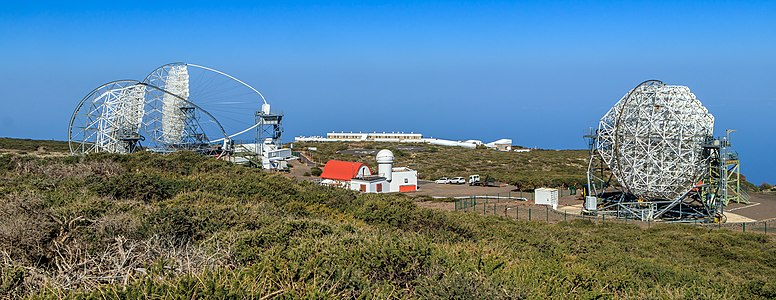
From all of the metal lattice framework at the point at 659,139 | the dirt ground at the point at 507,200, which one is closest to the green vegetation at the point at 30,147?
the dirt ground at the point at 507,200

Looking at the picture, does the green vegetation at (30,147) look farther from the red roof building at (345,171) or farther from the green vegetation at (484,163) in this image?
the red roof building at (345,171)

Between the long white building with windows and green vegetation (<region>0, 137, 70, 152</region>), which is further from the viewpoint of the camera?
the long white building with windows

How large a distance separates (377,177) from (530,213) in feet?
36.4

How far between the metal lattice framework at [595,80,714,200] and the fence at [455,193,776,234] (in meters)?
1.80

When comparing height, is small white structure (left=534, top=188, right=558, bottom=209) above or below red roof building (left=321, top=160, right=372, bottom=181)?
below

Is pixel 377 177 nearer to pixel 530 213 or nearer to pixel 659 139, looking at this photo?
pixel 530 213

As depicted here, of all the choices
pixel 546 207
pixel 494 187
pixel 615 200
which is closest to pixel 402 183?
pixel 494 187

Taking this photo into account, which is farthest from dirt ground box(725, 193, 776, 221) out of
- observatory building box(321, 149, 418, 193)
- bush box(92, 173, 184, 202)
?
bush box(92, 173, 184, 202)

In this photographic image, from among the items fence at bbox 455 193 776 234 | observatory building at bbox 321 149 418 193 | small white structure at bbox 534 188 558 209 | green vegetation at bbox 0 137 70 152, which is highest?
green vegetation at bbox 0 137 70 152

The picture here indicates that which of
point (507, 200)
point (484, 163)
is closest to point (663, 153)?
point (507, 200)

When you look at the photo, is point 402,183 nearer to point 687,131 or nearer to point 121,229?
point 687,131

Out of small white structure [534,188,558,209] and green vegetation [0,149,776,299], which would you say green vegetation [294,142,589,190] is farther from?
green vegetation [0,149,776,299]

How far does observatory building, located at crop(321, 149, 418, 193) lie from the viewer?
35.7m

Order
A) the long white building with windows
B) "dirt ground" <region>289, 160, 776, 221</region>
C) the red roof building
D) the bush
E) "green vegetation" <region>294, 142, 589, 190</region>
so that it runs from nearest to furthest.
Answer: the bush, "dirt ground" <region>289, 160, 776, 221</region>, the red roof building, "green vegetation" <region>294, 142, 589, 190</region>, the long white building with windows
